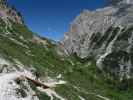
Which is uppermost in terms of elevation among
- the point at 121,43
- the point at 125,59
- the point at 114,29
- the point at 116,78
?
the point at 114,29

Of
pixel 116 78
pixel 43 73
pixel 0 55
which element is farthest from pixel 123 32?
pixel 0 55

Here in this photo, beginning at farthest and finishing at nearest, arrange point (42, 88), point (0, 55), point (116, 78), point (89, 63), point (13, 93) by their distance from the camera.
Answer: point (89, 63)
point (116, 78)
point (0, 55)
point (42, 88)
point (13, 93)

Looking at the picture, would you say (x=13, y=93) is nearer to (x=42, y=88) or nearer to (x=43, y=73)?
(x=42, y=88)

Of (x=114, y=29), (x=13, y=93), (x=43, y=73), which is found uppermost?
(x=114, y=29)

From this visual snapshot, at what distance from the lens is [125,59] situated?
178125 millimetres

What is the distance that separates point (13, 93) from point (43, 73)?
121 ft

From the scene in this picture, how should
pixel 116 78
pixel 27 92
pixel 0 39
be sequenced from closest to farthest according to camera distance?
pixel 27 92
pixel 0 39
pixel 116 78

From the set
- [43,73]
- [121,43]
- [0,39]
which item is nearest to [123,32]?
[121,43]

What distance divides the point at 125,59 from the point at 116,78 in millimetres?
12437

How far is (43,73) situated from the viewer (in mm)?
92188

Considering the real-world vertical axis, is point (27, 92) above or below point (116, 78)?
below

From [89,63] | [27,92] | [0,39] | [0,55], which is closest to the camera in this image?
[27,92]

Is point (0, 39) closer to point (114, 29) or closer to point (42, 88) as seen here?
point (42, 88)

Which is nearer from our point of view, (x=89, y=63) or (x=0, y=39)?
(x=0, y=39)
